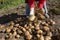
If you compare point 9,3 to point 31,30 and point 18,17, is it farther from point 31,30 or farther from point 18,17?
point 31,30

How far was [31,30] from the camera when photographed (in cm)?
417

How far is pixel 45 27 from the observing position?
421 centimetres

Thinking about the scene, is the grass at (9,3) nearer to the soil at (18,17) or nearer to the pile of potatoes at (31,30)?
the soil at (18,17)

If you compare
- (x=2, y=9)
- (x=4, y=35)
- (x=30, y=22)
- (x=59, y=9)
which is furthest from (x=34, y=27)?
(x=2, y=9)

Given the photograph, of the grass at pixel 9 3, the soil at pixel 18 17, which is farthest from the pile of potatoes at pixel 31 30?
the grass at pixel 9 3

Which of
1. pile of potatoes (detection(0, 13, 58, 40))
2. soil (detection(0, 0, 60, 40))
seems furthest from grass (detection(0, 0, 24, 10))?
pile of potatoes (detection(0, 13, 58, 40))

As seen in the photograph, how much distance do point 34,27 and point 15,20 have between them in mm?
550

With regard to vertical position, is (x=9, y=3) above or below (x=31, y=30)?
above

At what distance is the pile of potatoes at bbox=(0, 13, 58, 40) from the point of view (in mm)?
3960

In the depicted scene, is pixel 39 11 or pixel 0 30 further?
pixel 39 11

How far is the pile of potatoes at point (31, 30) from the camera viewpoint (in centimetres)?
396

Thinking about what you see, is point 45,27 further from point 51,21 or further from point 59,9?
point 59,9

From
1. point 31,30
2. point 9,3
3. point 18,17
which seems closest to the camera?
point 31,30

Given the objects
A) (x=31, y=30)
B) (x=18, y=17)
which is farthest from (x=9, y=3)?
(x=31, y=30)
